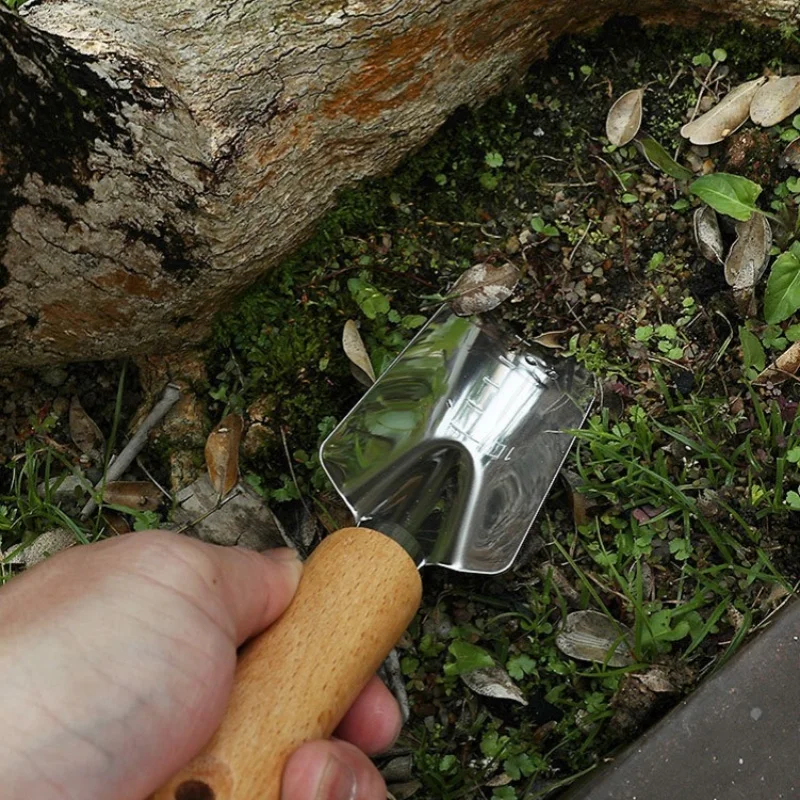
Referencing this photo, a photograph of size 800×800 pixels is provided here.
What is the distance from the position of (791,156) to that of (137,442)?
4.67ft

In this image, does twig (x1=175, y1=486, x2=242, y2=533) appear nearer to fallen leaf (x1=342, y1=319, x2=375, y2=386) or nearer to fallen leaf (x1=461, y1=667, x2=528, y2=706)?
fallen leaf (x1=342, y1=319, x2=375, y2=386)

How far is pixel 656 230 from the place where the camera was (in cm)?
198

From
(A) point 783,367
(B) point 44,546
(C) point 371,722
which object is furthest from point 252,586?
(A) point 783,367

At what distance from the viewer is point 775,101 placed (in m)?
1.91

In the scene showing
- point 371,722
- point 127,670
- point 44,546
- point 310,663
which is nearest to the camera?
point 127,670

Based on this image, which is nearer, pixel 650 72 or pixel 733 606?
pixel 733 606

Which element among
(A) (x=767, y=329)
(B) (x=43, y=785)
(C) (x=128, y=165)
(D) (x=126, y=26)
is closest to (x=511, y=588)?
(A) (x=767, y=329)

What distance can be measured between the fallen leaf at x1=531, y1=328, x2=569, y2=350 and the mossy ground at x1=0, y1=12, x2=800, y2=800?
14mm

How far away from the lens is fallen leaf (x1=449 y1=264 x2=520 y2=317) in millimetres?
1949

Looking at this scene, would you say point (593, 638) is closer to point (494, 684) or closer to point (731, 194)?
point (494, 684)

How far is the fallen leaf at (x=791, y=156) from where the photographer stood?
1.92 metres

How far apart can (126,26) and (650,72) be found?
103 cm

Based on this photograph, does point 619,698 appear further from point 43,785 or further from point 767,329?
point 43,785

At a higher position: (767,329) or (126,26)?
(126,26)
